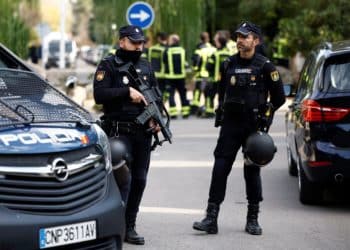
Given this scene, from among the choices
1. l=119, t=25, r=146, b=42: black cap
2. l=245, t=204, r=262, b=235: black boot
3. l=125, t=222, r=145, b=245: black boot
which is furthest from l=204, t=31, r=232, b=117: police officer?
l=119, t=25, r=146, b=42: black cap

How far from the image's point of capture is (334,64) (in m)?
9.51

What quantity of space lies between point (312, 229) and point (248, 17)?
81.1 feet

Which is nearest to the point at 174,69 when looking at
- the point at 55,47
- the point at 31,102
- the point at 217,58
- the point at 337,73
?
the point at 217,58

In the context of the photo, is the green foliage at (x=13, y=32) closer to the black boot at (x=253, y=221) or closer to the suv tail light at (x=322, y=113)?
the suv tail light at (x=322, y=113)

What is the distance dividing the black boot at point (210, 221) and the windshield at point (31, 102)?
72.5 inches

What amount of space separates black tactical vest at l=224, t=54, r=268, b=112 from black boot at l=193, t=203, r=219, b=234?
2.88 feet

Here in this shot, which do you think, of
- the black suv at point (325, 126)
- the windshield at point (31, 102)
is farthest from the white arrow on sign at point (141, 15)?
the windshield at point (31, 102)

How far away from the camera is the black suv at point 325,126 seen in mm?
9109

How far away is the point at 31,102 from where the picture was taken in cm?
671

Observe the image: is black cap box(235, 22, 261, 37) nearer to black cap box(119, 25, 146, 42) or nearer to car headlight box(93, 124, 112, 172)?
black cap box(119, 25, 146, 42)

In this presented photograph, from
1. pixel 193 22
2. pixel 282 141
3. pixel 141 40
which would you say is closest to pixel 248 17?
pixel 193 22

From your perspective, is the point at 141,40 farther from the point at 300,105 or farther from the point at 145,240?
the point at 300,105

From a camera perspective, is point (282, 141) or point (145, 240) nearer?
point (145, 240)

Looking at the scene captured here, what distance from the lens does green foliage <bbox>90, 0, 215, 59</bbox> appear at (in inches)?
1147
